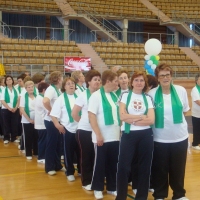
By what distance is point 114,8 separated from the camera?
17000 mm

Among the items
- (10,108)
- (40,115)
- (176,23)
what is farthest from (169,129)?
(176,23)

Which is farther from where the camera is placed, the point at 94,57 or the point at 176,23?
the point at 176,23

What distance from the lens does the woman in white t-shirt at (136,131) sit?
2.91 metres

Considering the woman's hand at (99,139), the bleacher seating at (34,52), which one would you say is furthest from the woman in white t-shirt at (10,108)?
the bleacher seating at (34,52)

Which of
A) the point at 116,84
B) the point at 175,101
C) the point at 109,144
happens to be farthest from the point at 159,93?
Answer: the point at 109,144

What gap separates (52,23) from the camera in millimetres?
17641

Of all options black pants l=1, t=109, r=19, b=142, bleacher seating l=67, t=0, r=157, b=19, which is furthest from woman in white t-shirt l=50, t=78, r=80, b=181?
bleacher seating l=67, t=0, r=157, b=19

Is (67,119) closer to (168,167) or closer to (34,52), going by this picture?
(168,167)

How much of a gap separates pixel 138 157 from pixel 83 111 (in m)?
0.80

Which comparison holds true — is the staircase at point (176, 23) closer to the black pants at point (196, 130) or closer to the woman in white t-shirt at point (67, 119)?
the black pants at point (196, 130)

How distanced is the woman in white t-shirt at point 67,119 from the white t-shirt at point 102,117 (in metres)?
0.66

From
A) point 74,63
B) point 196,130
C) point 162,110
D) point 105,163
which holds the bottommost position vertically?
point 196,130

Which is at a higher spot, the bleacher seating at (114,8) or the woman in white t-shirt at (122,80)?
the bleacher seating at (114,8)

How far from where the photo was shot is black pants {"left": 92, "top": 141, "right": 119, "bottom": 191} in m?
3.29
